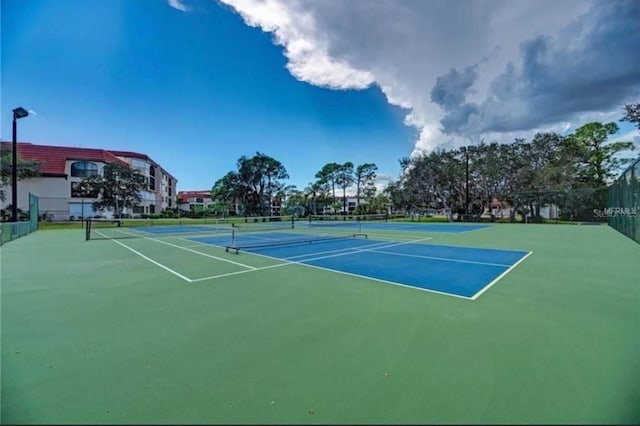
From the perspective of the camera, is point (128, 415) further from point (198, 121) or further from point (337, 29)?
point (198, 121)

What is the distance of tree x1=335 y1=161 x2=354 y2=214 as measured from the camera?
48281mm

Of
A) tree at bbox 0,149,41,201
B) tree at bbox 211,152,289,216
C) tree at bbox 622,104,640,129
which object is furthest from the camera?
tree at bbox 211,152,289,216

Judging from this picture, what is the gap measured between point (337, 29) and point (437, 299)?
12093 mm

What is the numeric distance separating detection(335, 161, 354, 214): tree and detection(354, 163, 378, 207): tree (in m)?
1.02

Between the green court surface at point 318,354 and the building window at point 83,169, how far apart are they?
4115cm

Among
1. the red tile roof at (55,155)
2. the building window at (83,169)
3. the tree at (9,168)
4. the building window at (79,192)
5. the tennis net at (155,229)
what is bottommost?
the tennis net at (155,229)

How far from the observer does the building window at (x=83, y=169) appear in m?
36.5

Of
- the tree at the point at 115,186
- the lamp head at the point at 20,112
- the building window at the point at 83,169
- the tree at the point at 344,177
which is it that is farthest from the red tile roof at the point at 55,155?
the tree at the point at 344,177

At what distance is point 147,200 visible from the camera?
157 feet

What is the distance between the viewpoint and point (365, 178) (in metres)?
48.3

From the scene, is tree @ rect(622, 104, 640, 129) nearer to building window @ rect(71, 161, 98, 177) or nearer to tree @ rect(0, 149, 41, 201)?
tree @ rect(0, 149, 41, 201)

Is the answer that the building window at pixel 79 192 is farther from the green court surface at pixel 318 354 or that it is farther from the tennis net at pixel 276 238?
the green court surface at pixel 318 354

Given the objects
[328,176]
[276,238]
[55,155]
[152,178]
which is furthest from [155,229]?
[152,178]

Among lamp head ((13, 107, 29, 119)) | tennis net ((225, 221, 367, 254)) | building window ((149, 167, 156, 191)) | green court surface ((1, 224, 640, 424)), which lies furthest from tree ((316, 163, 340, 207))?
green court surface ((1, 224, 640, 424))
